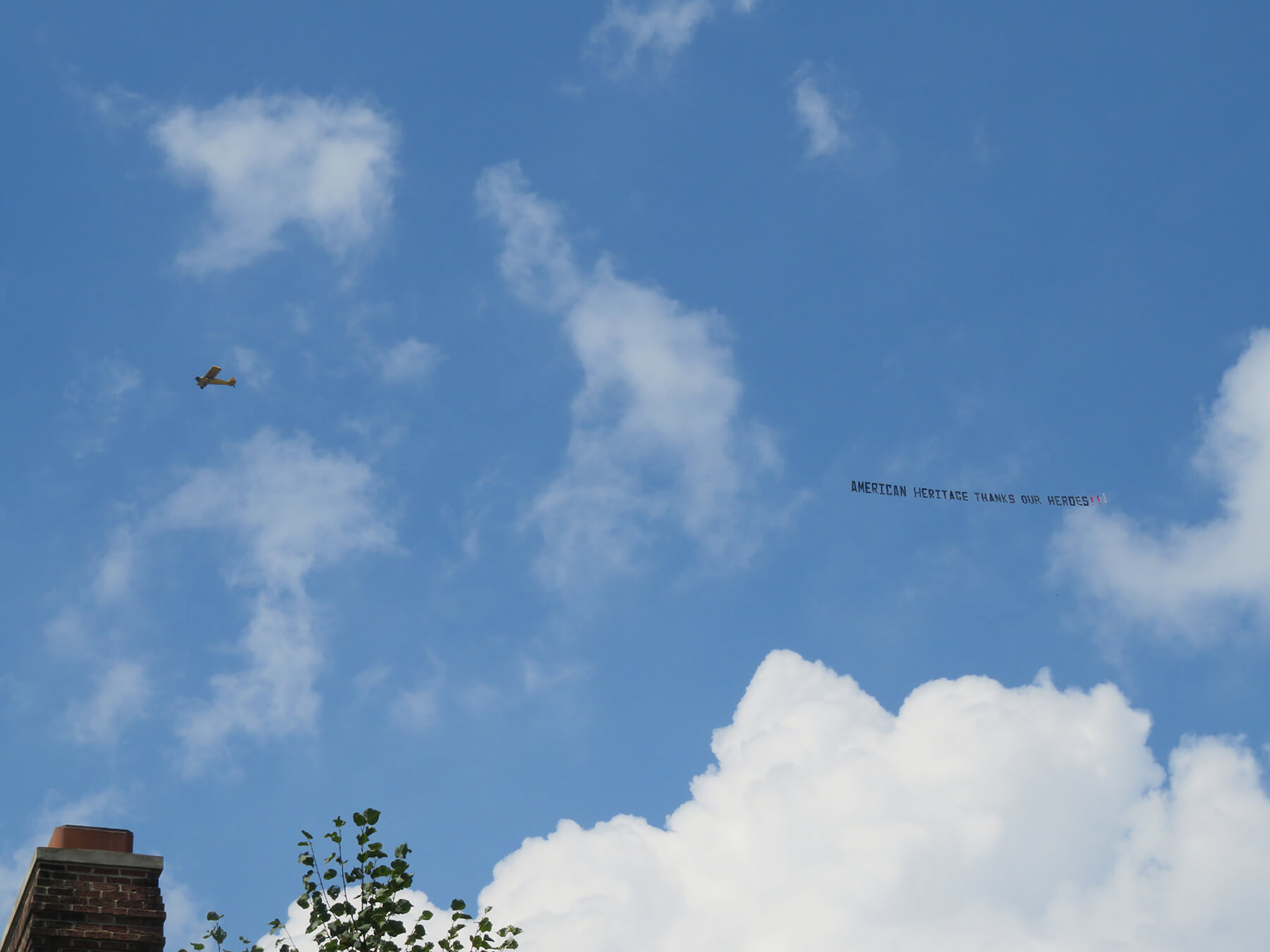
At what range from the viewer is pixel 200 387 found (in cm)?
5159

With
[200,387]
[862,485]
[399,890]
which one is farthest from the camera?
[862,485]

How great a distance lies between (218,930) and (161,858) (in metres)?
1.08

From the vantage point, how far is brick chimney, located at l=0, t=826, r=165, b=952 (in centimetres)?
1202

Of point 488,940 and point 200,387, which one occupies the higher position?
point 200,387

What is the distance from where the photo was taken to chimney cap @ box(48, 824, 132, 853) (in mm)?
12438

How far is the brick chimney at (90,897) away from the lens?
12.0 m

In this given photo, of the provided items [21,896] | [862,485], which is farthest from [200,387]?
[21,896]

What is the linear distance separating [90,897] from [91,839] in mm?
575

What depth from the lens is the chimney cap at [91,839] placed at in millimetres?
12438

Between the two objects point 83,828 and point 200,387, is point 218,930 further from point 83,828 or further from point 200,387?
point 200,387

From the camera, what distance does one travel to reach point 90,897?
1222 cm

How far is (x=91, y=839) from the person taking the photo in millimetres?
12555

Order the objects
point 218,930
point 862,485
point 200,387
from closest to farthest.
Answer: point 218,930 < point 200,387 < point 862,485

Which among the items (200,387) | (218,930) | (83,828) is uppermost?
(200,387)
